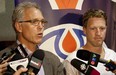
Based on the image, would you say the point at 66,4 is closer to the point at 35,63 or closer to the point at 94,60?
the point at 94,60

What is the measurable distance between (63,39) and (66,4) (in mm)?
268

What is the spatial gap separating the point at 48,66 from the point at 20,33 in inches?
9.9

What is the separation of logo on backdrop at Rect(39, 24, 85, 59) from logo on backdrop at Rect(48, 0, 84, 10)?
14 centimetres

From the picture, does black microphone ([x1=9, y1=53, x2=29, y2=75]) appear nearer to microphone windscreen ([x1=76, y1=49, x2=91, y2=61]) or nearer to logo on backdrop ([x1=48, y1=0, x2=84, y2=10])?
microphone windscreen ([x1=76, y1=49, x2=91, y2=61])

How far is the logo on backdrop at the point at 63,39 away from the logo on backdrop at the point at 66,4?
14cm

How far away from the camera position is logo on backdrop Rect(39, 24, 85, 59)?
224 centimetres

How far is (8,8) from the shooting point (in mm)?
2902

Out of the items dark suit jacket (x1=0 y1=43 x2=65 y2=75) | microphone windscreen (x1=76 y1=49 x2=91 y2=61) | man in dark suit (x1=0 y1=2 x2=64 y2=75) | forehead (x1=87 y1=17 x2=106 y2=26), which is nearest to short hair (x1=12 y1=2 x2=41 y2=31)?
man in dark suit (x1=0 y1=2 x2=64 y2=75)

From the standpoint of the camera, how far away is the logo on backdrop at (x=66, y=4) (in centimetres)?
225

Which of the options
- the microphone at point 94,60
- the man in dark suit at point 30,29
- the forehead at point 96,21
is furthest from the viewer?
the forehead at point 96,21

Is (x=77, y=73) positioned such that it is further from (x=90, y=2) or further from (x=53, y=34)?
(x=90, y=2)

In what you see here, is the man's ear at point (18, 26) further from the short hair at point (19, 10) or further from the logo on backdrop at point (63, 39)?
the logo on backdrop at point (63, 39)

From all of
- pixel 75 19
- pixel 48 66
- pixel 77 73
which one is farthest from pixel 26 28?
pixel 75 19

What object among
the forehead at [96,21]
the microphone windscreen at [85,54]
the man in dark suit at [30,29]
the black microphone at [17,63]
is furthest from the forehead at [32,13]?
the forehead at [96,21]
